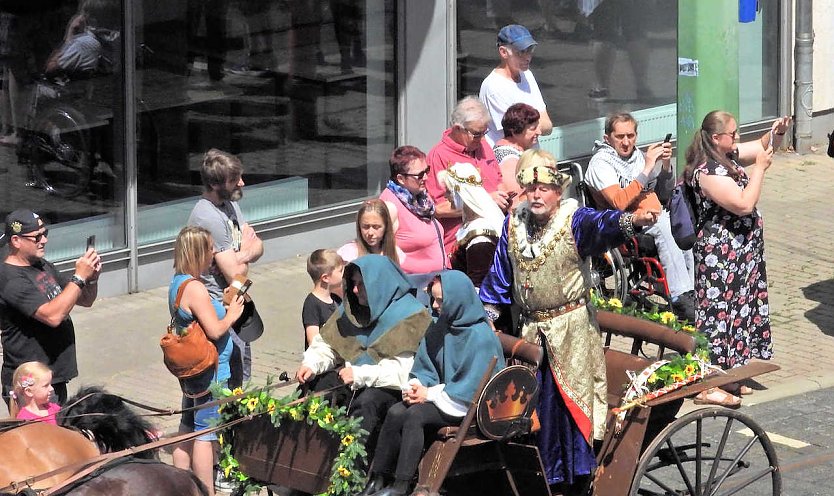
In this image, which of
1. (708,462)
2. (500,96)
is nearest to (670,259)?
(500,96)

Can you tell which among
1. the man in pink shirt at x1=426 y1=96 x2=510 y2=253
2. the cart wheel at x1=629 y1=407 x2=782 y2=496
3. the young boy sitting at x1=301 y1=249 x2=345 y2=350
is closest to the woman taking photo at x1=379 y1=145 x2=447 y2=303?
the man in pink shirt at x1=426 y1=96 x2=510 y2=253

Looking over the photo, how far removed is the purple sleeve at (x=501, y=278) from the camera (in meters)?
7.41

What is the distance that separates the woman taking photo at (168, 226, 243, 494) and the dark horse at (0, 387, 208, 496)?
3.60ft

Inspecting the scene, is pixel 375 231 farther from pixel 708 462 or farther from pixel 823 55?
pixel 823 55

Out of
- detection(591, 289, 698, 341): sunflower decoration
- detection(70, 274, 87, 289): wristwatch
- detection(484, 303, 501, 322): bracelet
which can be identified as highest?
detection(70, 274, 87, 289): wristwatch

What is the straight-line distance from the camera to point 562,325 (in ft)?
23.7

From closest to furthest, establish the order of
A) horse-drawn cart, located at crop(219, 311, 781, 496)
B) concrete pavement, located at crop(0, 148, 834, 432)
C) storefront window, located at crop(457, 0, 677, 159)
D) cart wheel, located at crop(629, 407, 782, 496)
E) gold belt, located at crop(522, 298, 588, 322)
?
horse-drawn cart, located at crop(219, 311, 781, 496)
cart wheel, located at crop(629, 407, 782, 496)
gold belt, located at crop(522, 298, 588, 322)
concrete pavement, located at crop(0, 148, 834, 432)
storefront window, located at crop(457, 0, 677, 159)

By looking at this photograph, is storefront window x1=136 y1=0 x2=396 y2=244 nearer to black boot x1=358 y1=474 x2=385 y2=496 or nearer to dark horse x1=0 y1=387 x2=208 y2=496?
dark horse x1=0 y1=387 x2=208 y2=496

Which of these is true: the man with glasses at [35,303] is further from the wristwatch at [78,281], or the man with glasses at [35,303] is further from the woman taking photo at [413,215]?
the woman taking photo at [413,215]

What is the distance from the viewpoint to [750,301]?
9805 mm

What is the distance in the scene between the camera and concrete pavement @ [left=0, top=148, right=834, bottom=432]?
10023mm

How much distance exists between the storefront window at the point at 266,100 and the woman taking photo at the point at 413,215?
3514 mm

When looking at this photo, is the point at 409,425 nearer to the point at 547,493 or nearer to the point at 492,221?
the point at 547,493

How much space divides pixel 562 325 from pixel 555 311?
8 cm
